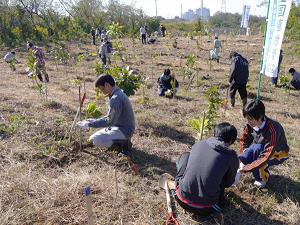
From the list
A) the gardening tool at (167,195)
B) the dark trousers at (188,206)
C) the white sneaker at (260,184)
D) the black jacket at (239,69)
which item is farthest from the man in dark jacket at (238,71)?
the dark trousers at (188,206)

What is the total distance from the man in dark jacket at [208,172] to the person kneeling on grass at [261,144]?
0.48 m

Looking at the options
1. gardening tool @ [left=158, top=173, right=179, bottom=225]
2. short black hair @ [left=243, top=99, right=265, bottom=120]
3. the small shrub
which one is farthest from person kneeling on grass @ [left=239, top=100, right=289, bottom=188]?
the small shrub

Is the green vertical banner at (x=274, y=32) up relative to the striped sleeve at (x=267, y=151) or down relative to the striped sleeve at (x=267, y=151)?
up

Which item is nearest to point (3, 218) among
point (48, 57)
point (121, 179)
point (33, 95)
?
point (121, 179)

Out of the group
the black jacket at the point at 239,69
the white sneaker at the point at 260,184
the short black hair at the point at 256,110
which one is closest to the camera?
the short black hair at the point at 256,110

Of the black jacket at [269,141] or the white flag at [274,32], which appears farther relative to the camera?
the white flag at [274,32]

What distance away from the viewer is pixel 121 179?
12.7ft

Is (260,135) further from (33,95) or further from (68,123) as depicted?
(33,95)

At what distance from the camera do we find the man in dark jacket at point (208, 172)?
2984 mm

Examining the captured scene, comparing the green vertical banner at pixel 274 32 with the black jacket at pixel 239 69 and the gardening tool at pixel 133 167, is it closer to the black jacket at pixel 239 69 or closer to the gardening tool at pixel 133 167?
the gardening tool at pixel 133 167

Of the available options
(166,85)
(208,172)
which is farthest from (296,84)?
(208,172)

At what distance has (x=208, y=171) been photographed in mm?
2984

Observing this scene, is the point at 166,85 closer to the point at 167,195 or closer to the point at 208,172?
the point at 167,195

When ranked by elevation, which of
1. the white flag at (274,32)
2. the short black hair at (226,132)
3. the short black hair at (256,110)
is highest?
the white flag at (274,32)
